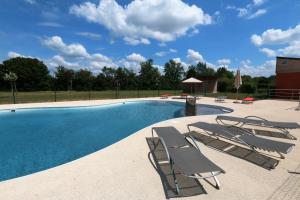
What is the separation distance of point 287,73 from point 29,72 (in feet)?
147

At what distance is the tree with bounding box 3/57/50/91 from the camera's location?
129ft

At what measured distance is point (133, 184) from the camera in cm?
295

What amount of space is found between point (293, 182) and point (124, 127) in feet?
22.1

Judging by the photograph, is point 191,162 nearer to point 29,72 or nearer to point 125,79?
point 125,79

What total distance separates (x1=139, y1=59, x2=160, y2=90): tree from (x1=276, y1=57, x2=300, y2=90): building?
29425mm

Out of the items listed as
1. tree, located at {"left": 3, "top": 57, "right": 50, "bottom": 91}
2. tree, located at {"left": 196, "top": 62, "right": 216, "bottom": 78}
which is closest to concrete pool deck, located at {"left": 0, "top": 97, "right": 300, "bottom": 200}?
tree, located at {"left": 3, "top": 57, "right": 50, "bottom": 91}

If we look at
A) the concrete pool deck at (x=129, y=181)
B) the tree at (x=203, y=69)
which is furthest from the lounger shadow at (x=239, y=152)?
the tree at (x=203, y=69)

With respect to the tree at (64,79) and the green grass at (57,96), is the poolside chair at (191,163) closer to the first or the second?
the green grass at (57,96)

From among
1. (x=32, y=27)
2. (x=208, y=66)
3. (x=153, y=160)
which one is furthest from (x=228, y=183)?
(x=208, y=66)

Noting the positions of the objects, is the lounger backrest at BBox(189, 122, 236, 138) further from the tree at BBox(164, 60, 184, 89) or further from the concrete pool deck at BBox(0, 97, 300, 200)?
the tree at BBox(164, 60, 184, 89)

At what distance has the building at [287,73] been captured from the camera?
1688 centimetres

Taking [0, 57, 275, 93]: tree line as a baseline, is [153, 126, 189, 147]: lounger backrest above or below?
below

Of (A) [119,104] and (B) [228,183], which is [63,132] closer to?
(B) [228,183]

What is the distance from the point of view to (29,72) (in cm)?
4034
